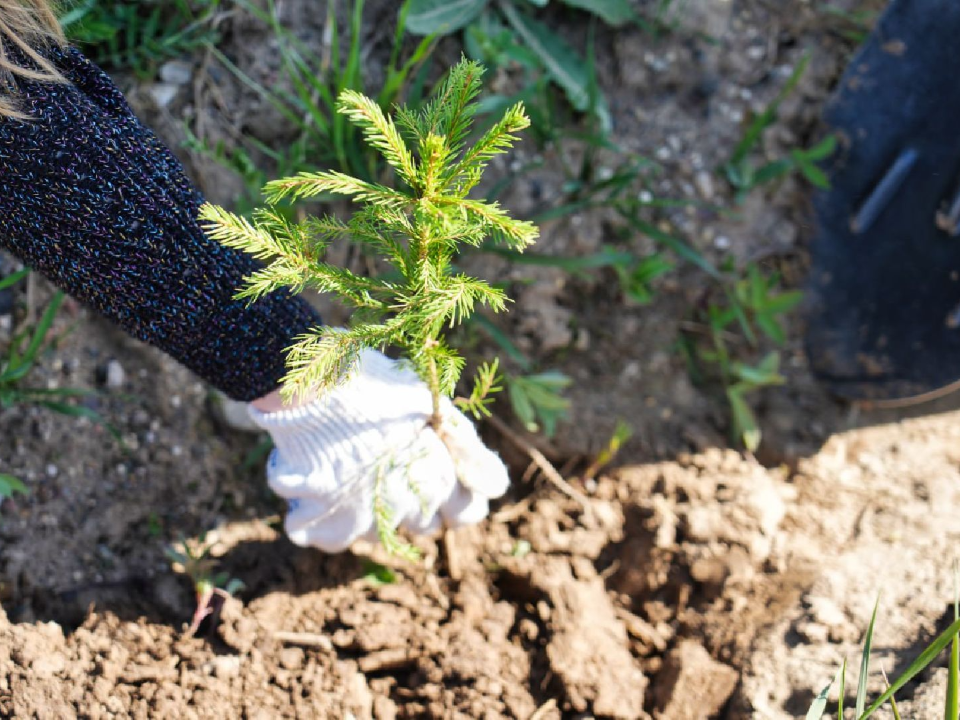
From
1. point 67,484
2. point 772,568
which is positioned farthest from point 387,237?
point 772,568

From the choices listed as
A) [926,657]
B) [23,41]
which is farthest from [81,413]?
[926,657]

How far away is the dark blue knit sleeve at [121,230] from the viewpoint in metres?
1.15

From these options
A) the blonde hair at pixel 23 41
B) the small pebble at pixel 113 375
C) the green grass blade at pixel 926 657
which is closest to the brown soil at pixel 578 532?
the small pebble at pixel 113 375

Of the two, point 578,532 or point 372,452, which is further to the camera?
point 578,532

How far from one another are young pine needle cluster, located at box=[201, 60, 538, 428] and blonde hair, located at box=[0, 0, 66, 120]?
389 mm

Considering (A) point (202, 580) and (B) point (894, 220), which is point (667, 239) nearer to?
(B) point (894, 220)

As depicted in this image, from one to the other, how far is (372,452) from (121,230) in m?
0.52

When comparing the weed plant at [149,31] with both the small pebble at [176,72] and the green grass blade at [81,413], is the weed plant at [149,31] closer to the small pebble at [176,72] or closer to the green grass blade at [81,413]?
the small pebble at [176,72]

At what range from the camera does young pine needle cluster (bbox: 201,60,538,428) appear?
0.91 metres

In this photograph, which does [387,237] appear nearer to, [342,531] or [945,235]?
[342,531]

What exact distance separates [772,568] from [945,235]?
105cm

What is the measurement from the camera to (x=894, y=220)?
2117 mm

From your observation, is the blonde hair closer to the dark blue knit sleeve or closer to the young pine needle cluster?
the dark blue knit sleeve

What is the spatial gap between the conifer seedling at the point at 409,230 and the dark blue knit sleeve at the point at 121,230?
A: 218 mm
